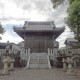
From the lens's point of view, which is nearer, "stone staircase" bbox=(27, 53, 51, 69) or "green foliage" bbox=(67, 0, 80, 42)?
"green foliage" bbox=(67, 0, 80, 42)

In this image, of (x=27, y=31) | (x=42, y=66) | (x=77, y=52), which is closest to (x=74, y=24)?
(x=42, y=66)

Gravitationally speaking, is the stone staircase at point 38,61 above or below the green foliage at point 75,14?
below

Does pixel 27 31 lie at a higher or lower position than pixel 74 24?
higher

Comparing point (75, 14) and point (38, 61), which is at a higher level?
point (75, 14)

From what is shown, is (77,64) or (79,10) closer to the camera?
(79,10)

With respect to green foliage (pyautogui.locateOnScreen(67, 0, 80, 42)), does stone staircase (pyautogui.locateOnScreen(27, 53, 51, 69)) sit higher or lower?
lower

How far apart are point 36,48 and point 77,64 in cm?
904

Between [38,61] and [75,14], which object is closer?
[75,14]

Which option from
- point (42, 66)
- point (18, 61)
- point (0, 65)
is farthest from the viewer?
point (18, 61)

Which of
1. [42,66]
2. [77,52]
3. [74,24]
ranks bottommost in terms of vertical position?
[42,66]

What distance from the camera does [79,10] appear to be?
11.2 m

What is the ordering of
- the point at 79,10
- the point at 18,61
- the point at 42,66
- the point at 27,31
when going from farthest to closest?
the point at 27,31 < the point at 18,61 < the point at 42,66 < the point at 79,10

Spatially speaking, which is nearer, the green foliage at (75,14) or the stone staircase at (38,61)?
the green foliage at (75,14)

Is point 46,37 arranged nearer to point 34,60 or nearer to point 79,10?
point 34,60
